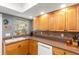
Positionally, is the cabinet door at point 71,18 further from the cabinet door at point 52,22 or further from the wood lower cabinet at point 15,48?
the wood lower cabinet at point 15,48

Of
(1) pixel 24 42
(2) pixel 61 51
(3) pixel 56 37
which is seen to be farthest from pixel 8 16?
(2) pixel 61 51

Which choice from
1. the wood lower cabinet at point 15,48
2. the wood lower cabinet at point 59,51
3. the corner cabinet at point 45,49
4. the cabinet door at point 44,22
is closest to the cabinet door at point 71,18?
the wood lower cabinet at point 59,51

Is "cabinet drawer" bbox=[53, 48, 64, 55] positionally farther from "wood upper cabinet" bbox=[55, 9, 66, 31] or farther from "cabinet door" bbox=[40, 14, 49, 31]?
"cabinet door" bbox=[40, 14, 49, 31]

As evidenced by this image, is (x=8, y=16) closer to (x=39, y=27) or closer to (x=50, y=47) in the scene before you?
(x=39, y=27)

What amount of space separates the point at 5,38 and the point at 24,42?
2.50 feet

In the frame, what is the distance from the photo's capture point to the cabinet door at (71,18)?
8.35 ft

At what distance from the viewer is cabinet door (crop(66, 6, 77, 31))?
2545mm

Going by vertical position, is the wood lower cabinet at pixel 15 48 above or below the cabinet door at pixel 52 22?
below

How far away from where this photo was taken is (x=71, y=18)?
2666mm

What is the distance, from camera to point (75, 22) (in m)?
2.54

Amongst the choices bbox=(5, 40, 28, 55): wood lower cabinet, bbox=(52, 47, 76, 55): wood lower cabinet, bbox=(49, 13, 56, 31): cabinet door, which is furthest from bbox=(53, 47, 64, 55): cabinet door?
bbox=(5, 40, 28, 55): wood lower cabinet

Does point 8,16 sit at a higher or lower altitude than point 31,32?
higher

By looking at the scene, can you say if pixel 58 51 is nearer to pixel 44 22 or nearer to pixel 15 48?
pixel 15 48

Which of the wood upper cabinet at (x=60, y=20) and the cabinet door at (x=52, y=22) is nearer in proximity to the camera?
the wood upper cabinet at (x=60, y=20)
